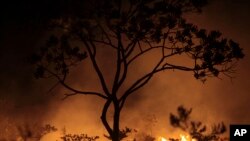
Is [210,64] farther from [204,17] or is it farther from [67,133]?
[67,133]

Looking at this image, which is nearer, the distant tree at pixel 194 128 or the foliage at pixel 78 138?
the distant tree at pixel 194 128

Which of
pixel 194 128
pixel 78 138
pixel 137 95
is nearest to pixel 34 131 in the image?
pixel 78 138

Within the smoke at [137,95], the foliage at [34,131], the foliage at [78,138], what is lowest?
the foliage at [78,138]

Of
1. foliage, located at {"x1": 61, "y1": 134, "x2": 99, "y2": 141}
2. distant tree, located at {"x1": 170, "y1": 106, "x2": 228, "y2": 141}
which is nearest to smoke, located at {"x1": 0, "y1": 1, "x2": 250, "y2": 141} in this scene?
foliage, located at {"x1": 61, "y1": 134, "x2": 99, "y2": 141}

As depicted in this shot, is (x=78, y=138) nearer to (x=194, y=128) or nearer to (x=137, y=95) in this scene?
(x=137, y=95)

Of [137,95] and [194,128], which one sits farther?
[137,95]

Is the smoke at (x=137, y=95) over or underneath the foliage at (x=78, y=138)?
over

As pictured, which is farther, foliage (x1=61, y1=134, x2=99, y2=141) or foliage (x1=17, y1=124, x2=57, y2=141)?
foliage (x1=17, y1=124, x2=57, y2=141)

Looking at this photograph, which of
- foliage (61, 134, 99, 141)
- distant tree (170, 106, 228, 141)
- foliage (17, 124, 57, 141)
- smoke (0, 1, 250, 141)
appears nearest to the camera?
distant tree (170, 106, 228, 141)

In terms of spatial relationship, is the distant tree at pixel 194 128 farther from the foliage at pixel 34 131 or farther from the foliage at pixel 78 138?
the foliage at pixel 34 131

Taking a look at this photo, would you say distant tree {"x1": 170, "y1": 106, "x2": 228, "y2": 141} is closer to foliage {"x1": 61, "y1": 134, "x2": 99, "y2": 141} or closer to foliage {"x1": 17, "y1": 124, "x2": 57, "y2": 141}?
foliage {"x1": 61, "y1": 134, "x2": 99, "y2": 141}

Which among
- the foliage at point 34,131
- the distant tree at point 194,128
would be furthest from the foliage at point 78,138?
the distant tree at point 194,128

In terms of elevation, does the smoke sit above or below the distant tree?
above

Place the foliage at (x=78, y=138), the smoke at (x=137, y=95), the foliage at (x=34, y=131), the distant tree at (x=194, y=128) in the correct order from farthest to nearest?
the foliage at (x=34, y=131)
the smoke at (x=137, y=95)
the foliage at (x=78, y=138)
the distant tree at (x=194, y=128)
